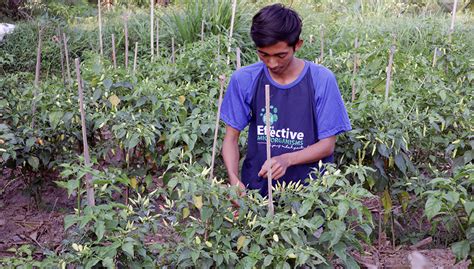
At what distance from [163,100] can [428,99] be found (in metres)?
1.47

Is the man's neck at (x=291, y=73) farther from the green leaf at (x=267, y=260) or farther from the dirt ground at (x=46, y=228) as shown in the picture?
the dirt ground at (x=46, y=228)

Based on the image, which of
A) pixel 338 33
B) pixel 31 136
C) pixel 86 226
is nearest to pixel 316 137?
pixel 86 226

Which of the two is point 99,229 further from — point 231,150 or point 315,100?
point 315,100

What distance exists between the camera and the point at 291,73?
9.09 ft

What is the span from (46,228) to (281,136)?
193 cm

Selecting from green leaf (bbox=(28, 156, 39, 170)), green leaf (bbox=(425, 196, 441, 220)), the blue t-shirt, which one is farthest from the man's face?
green leaf (bbox=(28, 156, 39, 170))

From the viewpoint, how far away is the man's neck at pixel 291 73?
2.76 meters

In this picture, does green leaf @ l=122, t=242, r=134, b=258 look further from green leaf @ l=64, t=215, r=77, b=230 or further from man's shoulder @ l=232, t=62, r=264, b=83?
man's shoulder @ l=232, t=62, r=264, b=83

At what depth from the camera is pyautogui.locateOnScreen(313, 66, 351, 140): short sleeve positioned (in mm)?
2738

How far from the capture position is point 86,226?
2.43 meters

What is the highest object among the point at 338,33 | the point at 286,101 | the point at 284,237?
the point at 286,101

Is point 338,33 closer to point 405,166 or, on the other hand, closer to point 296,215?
point 405,166

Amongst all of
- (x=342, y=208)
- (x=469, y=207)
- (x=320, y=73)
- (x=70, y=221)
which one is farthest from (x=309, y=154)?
(x=70, y=221)

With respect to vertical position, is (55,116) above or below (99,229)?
below
